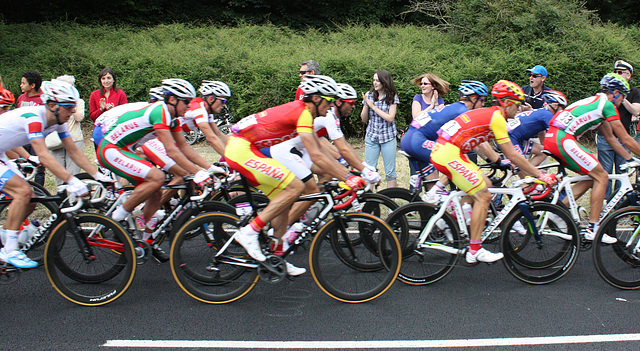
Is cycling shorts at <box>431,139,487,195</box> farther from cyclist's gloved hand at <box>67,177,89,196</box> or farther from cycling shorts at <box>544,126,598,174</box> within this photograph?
cyclist's gloved hand at <box>67,177,89,196</box>

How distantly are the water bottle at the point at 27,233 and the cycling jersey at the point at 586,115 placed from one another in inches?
220

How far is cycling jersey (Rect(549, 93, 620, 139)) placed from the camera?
19.3ft

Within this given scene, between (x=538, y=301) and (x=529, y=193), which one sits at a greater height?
(x=529, y=193)

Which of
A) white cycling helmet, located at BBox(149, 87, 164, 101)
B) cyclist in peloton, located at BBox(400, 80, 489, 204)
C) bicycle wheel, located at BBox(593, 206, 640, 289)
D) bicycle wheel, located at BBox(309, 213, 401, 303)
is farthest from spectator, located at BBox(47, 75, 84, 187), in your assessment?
bicycle wheel, located at BBox(593, 206, 640, 289)

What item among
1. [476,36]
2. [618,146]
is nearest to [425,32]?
[476,36]

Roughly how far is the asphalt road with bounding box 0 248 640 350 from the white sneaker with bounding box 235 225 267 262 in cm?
48

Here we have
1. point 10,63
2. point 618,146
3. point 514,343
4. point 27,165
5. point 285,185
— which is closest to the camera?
point 514,343

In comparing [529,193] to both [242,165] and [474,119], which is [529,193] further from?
[242,165]

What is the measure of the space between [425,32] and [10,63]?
13.4 m

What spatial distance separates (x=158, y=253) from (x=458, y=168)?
3.26 meters

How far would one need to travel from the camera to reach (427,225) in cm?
518

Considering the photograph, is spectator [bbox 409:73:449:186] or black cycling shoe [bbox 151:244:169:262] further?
spectator [bbox 409:73:449:186]

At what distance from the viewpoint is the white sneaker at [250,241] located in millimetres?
4723

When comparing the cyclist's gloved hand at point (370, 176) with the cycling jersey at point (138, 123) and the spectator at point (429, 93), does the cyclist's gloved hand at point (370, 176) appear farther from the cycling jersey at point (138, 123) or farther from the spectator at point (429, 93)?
the spectator at point (429, 93)
